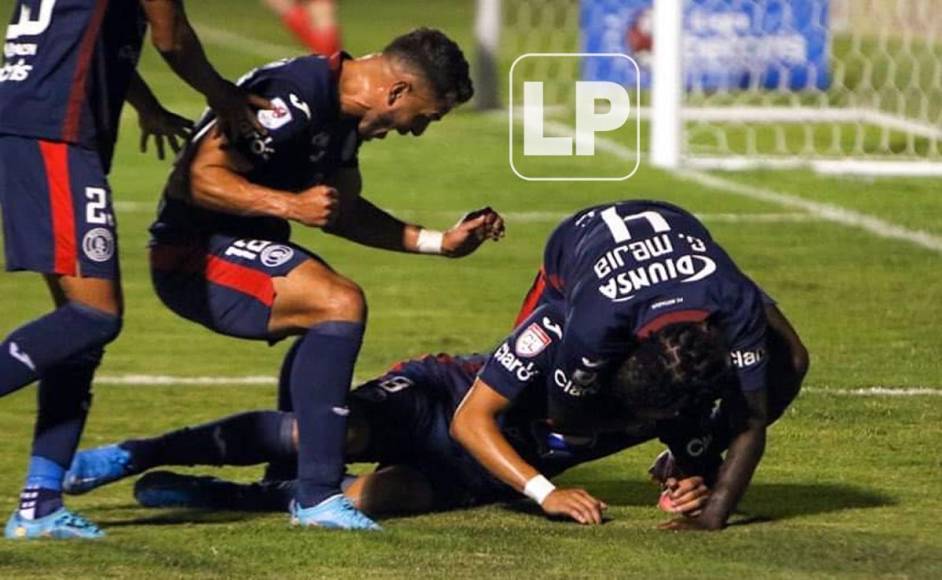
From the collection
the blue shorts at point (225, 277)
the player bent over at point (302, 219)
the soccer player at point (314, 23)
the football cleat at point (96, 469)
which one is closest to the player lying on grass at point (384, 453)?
the football cleat at point (96, 469)

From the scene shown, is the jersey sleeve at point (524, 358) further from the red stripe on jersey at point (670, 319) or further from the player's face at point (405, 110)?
the player's face at point (405, 110)

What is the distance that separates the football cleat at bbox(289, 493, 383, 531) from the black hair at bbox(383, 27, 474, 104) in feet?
3.83

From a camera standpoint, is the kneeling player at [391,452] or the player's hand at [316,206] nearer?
the player's hand at [316,206]

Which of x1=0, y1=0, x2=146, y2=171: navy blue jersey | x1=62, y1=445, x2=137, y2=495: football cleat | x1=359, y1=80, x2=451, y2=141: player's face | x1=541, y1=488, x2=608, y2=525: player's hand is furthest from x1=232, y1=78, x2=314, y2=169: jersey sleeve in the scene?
x1=541, y1=488, x2=608, y2=525: player's hand

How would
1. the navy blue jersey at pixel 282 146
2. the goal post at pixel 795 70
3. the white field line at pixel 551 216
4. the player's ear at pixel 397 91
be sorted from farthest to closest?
the goal post at pixel 795 70 → the white field line at pixel 551 216 → the player's ear at pixel 397 91 → the navy blue jersey at pixel 282 146

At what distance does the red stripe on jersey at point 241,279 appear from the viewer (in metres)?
6.68

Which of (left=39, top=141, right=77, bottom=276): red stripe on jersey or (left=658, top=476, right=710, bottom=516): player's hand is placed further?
(left=658, top=476, right=710, bottom=516): player's hand

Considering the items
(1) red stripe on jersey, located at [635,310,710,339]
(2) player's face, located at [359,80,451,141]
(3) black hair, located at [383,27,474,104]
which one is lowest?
(1) red stripe on jersey, located at [635,310,710,339]

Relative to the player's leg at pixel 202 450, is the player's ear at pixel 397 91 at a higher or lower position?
higher

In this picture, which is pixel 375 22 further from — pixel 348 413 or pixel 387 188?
pixel 348 413

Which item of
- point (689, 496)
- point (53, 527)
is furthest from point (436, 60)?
point (53, 527)

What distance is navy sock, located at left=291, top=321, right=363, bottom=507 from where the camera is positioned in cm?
652

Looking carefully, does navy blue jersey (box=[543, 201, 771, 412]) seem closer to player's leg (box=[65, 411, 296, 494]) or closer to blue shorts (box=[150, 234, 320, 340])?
blue shorts (box=[150, 234, 320, 340])

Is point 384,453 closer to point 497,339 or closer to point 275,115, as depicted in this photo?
point 275,115
